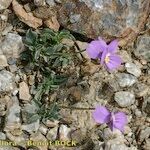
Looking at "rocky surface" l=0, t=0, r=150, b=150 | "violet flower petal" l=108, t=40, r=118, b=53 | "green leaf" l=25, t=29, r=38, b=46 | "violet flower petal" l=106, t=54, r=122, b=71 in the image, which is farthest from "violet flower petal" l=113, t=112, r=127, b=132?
"green leaf" l=25, t=29, r=38, b=46

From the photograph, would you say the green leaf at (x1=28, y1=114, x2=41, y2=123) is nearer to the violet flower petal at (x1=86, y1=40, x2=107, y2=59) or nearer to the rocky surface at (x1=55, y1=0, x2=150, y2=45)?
the violet flower petal at (x1=86, y1=40, x2=107, y2=59)

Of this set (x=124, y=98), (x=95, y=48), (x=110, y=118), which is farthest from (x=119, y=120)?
(x=95, y=48)

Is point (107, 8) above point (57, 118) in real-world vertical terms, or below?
above

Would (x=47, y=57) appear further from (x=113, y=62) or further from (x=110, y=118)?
(x=110, y=118)

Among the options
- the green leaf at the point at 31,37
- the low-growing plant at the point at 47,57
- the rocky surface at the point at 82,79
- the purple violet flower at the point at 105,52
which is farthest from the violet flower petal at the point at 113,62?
the green leaf at the point at 31,37

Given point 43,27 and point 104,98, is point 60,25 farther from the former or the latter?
point 104,98

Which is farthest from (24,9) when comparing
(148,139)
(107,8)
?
(148,139)
